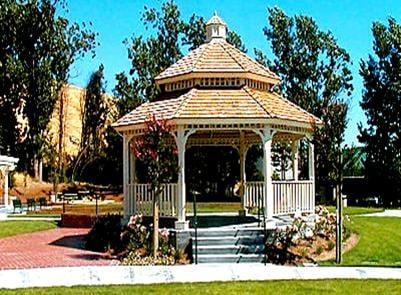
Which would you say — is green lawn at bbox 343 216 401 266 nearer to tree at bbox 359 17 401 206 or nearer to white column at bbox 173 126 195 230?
white column at bbox 173 126 195 230

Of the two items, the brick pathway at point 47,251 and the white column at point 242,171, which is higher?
the white column at point 242,171

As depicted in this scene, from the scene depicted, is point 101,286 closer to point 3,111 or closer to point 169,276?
point 169,276

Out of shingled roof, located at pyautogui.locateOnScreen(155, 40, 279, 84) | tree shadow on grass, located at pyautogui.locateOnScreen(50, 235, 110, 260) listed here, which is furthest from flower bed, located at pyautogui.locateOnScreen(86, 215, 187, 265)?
shingled roof, located at pyautogui.locateOnScreen(155, 40, 279, 84)

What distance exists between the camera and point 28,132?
44.1m

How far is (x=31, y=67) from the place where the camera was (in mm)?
43250

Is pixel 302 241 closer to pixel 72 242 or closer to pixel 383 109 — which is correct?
pixel 72 242

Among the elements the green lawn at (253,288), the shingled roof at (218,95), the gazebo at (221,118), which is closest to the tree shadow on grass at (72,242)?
the gazebo at (221,118)

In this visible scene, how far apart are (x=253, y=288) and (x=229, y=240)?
464cm

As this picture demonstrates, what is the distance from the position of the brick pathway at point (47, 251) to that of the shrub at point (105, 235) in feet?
1.35

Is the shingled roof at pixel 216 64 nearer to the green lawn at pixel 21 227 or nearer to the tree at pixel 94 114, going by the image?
the green lawn at pixel 21 227

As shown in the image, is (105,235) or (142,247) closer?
(142,247)

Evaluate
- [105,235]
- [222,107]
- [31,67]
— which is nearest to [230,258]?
[222,107]

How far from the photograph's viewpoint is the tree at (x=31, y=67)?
42.9m

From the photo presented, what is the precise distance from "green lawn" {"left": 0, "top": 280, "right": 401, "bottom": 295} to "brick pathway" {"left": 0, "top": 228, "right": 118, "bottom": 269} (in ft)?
12.2
